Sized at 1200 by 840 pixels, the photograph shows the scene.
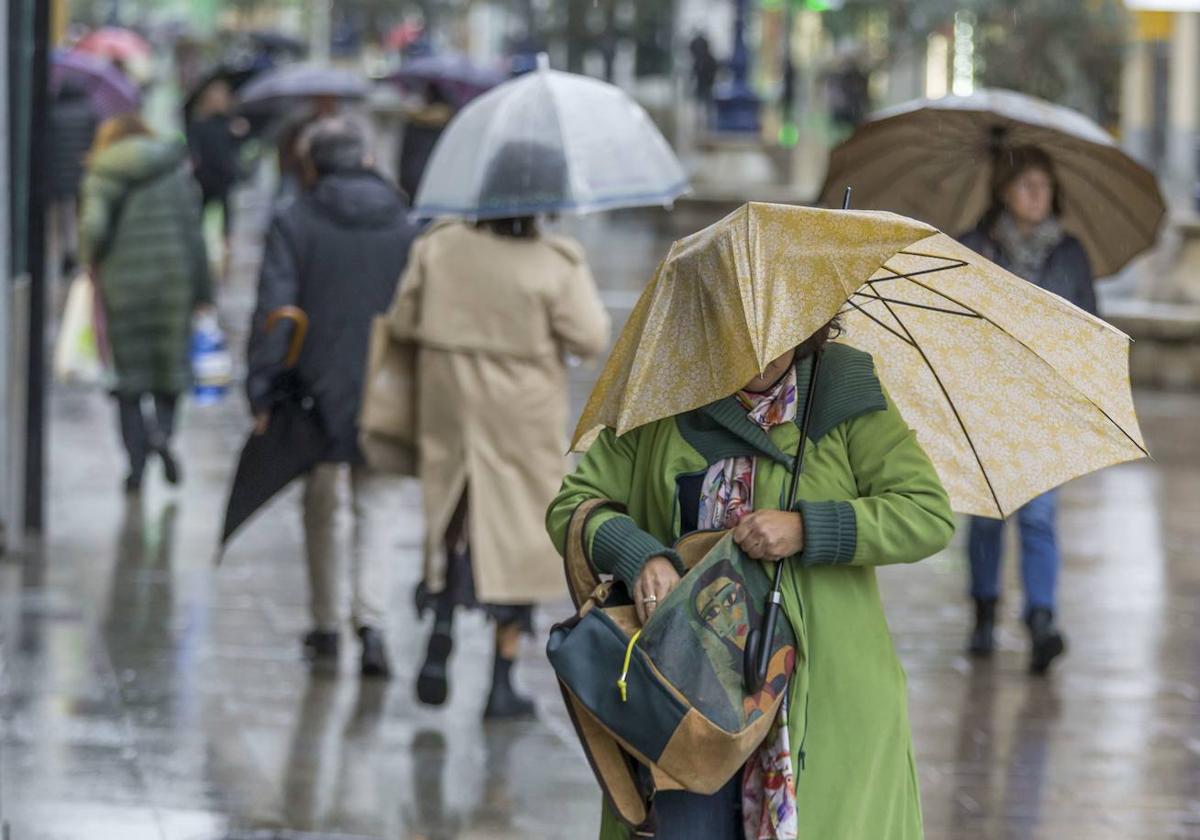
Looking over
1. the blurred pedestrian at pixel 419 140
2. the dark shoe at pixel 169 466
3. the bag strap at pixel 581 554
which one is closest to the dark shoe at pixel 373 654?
the dark shoe at pixel 169 466

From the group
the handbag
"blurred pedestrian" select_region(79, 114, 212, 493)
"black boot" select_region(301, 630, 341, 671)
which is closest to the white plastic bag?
"blurred pedestrian" select_region(79, 114, 212, 493)

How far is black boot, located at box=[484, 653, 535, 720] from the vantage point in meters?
7.19

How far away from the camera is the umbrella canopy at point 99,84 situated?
21047 mm

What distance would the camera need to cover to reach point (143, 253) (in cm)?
1102

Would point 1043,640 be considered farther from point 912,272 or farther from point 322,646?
point 912,272

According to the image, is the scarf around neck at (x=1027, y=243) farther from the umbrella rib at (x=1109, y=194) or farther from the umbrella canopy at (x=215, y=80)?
the umbrella canopy at (x=215, y=80)

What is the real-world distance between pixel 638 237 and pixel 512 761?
72.1ft

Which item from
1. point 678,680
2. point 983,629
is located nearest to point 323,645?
point 983,629

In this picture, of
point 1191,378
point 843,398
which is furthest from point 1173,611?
point 1191,378

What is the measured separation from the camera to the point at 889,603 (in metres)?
9.27

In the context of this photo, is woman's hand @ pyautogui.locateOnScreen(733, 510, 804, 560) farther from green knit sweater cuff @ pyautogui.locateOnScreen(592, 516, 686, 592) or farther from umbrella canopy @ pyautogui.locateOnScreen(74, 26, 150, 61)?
umbrella canopy @ pyautogui.locateOnScreen(74, 26, 150, 61)

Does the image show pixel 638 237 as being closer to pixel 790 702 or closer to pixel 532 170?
pixel 532 170

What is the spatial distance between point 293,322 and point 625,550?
12.7ft

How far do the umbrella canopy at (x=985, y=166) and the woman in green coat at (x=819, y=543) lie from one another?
271cm
